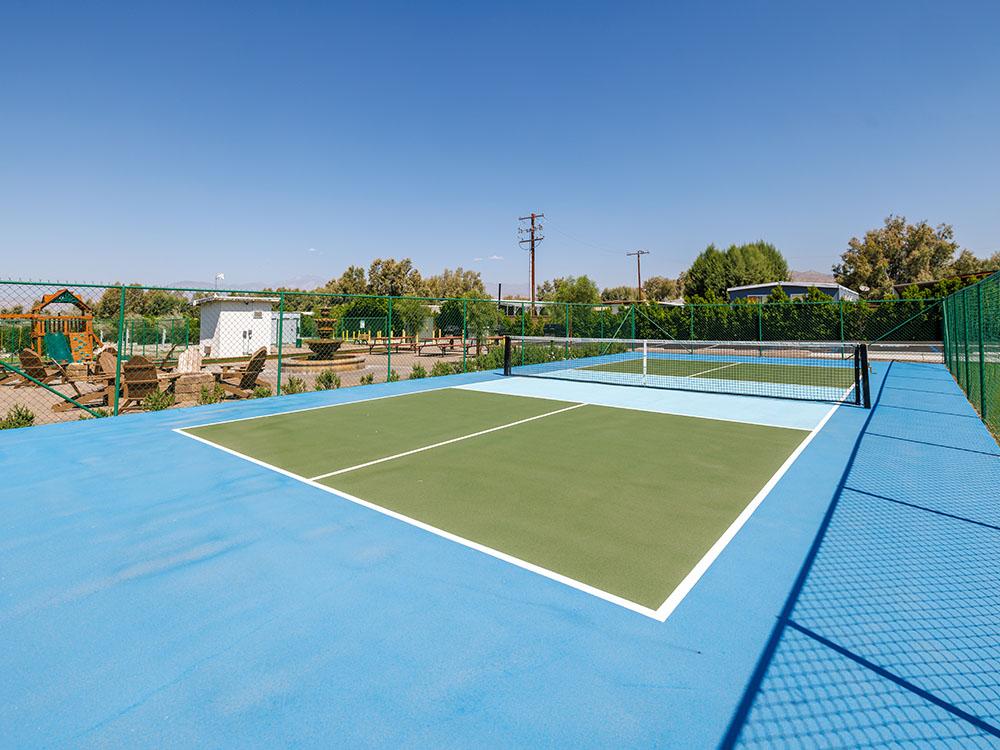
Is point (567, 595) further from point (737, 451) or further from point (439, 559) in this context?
point (737, 451)

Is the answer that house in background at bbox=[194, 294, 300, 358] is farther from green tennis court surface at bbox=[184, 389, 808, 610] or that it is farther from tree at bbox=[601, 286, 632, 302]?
tree at bbox=[601, 286, 632, 302]

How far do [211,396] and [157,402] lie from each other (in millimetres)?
1118

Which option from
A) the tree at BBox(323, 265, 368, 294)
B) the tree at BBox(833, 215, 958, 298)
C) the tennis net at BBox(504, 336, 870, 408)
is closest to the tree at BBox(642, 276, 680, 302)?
the tree at BBox(833, 215, 958, 298)

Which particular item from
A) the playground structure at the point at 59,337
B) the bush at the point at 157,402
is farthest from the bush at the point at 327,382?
the playground structure at the point at 59,337

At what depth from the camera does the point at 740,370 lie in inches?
742

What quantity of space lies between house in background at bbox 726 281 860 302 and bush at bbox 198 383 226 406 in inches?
1420

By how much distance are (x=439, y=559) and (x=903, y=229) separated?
84751 millimetres

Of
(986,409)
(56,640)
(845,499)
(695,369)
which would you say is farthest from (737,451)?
(695,369)

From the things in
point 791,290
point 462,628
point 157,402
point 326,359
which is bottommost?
point 462,628

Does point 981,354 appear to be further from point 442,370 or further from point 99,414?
point 99,414

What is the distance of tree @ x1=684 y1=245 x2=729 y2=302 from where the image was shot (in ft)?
163

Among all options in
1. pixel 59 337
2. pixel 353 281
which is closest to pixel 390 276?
pixel 353 281

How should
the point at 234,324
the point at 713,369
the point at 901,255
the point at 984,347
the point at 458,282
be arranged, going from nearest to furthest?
the point at 984,347 → the point at 713,369 → the point at 234,324 → the point at 901,255 → the point at 458,282

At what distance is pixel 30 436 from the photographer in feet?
28.5
